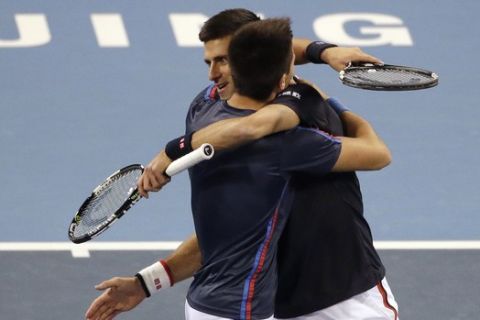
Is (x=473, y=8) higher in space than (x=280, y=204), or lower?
lower

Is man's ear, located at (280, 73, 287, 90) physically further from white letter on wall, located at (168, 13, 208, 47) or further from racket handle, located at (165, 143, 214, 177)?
white letter on wall, located at (168, 13, 208, 47)

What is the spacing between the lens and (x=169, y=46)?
445 inches

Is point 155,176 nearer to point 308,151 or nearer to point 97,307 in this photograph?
point 308,151

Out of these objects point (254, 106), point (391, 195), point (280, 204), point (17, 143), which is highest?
point (254, 106)

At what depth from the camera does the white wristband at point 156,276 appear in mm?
5809

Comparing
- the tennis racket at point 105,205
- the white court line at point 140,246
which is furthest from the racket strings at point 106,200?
the white court line at point 140,246

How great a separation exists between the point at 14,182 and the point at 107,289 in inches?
149

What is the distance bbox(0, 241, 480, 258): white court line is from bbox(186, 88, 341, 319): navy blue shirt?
3.30m

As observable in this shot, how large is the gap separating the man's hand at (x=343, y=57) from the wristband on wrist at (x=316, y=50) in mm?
43

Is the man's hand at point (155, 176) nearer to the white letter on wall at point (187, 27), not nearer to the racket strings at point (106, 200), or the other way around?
the racket strings at point (106, 200)

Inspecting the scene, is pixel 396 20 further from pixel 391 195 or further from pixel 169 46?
pixel 391 195

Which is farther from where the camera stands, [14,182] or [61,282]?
[14,182]

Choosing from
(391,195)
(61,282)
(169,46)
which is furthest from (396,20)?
(61,282)

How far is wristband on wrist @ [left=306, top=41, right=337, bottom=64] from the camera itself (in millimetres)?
5699
